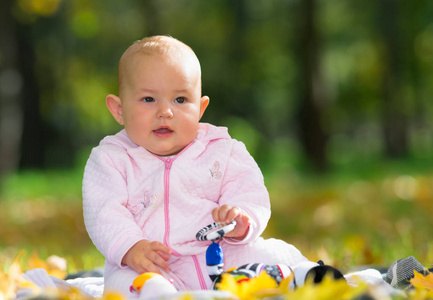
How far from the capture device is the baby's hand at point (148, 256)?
222 cm

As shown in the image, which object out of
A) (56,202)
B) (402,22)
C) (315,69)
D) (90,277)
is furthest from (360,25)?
(90,277)

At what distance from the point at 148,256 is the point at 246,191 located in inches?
22.5

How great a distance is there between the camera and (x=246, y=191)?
2.56 metres

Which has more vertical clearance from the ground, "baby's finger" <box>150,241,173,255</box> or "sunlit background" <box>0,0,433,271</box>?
"sunlit background" <box>0,0,433,271</box>

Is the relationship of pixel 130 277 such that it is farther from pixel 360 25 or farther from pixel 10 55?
pixel 360 25

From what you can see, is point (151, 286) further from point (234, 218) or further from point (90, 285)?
point (90, 285)

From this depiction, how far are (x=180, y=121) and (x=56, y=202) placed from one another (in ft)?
20.2

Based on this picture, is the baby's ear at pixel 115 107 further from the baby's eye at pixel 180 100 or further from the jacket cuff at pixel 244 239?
the jacket cuff at pixel 244 239

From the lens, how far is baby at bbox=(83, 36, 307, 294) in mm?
2410

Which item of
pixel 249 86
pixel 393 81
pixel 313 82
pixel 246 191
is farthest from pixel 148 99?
pixel 249 86

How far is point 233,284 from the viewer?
6.18 feet

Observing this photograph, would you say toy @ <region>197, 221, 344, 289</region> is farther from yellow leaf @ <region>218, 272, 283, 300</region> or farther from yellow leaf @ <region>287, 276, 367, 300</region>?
yellow leaf @ <region>287, 276, 367, 300</region>

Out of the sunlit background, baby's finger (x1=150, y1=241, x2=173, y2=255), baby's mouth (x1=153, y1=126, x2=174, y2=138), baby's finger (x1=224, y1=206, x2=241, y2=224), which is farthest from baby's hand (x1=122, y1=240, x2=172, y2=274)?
the sunlit background

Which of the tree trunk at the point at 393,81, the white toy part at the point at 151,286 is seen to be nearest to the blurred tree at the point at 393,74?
the tree trunk at the point at 393,81
